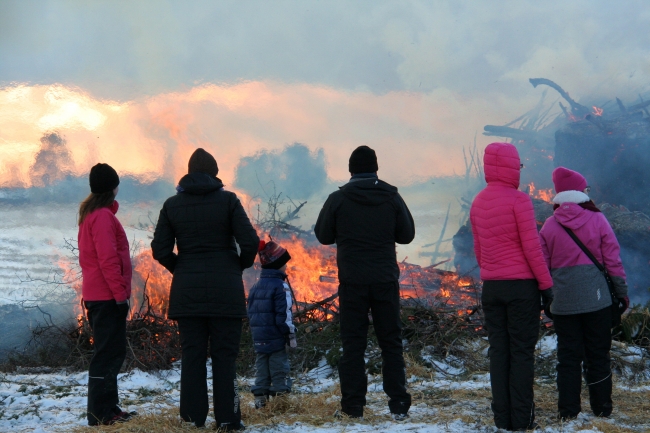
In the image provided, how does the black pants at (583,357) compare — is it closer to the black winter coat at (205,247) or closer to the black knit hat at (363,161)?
the black knit hat at (363,161)

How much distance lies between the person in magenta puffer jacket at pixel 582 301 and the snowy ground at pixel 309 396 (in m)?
0.28

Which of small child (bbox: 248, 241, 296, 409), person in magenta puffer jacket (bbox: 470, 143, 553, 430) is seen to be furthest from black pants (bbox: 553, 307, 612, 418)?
small child (bbox: 248, 241, 296, 409)

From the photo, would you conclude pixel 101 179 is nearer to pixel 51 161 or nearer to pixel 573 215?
pixel 573 215

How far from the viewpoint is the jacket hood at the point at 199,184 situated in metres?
4.81

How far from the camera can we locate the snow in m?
4.84

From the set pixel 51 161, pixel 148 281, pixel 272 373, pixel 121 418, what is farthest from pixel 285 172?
pixel 121 418

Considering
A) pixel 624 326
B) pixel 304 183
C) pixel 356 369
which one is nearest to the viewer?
pixel 356 369

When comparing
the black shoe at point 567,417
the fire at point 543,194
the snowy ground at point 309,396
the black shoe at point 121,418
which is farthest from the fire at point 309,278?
the black shoe at point 567,417

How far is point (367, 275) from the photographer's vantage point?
4957 mm

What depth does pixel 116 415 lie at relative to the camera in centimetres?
521

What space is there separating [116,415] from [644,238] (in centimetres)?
1087

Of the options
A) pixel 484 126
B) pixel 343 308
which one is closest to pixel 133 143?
pixel 484 126

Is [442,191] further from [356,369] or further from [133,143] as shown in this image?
[356,369]

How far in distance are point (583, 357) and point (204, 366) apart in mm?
3024
